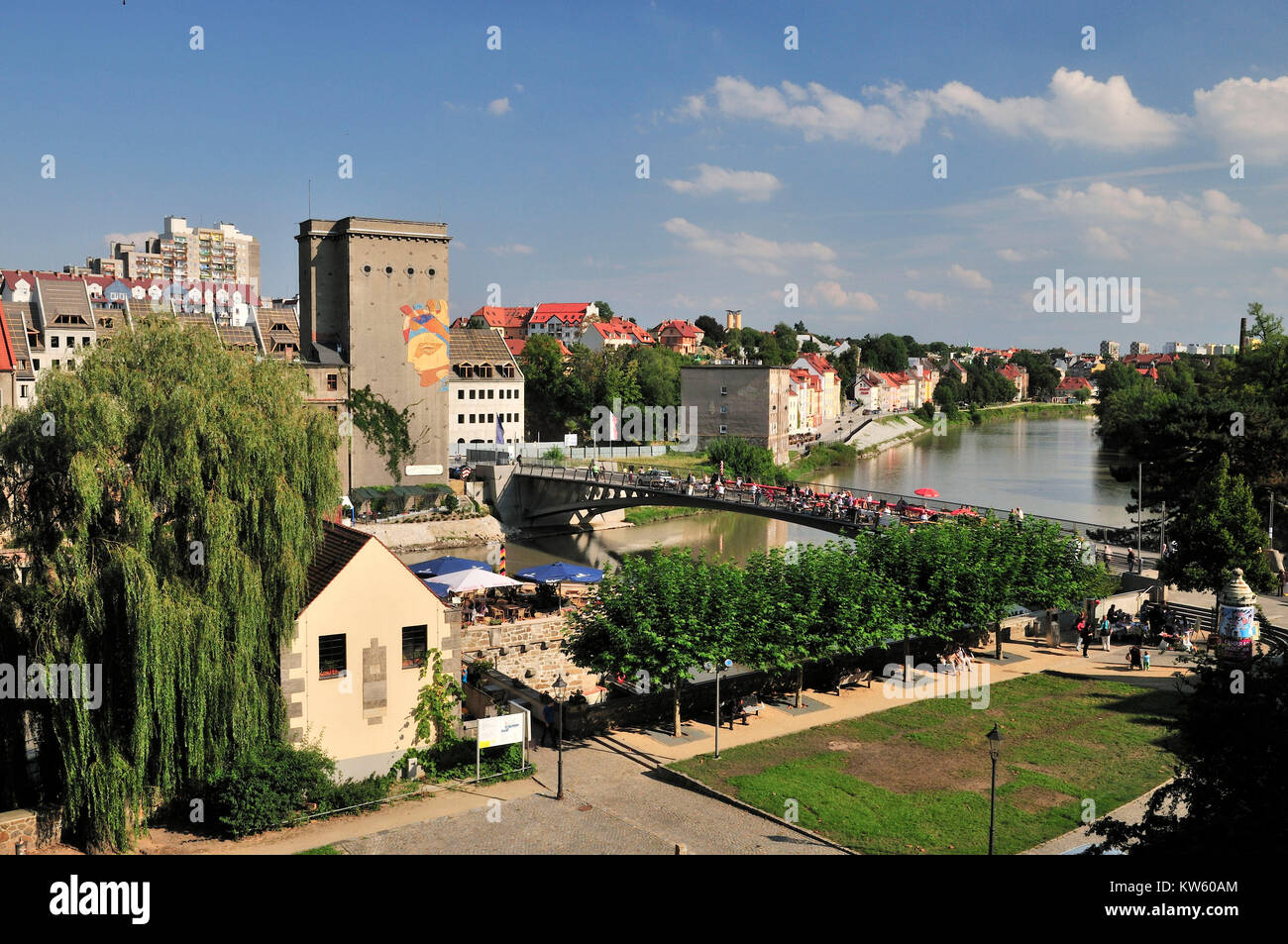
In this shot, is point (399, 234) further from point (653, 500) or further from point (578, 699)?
point (578, 699)

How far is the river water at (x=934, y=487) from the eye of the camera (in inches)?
2119

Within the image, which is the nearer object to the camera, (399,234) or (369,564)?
(369,564)

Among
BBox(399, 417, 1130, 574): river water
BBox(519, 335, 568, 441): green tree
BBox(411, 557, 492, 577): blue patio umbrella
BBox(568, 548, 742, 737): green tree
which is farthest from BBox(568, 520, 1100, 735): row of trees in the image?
BBox(519, 335, 568, 441): green tree

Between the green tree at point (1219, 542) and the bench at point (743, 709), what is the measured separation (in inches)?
581

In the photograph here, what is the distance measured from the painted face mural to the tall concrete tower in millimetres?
57

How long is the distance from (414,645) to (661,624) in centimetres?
505

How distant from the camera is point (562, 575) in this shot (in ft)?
104

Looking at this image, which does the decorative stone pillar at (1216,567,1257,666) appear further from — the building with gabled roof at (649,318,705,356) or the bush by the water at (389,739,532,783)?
the building with gabled roof at (649,318,705,356)

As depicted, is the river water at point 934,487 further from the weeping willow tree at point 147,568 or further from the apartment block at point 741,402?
the weeping willow tree at point 147,568

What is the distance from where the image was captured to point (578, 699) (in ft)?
70.1

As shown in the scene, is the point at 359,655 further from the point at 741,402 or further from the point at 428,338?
the point at 741,402
